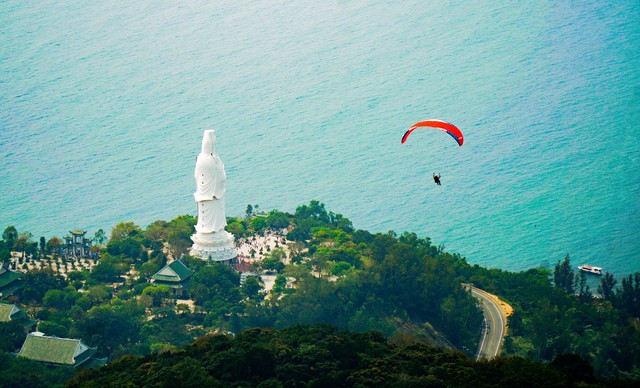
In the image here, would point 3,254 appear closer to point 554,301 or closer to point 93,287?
point 93,287

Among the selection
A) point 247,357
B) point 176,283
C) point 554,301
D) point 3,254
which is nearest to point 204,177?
point 176,283

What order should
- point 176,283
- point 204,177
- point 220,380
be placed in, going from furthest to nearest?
point 204,177, point 176,283, point 220,380

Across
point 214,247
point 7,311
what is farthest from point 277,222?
point 7,311

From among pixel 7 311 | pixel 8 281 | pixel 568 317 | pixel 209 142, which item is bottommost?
pixel 568 317

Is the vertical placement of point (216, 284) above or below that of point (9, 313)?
above

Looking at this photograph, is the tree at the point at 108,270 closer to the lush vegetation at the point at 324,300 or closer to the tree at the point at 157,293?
the lush vegetation at the point at 324,300

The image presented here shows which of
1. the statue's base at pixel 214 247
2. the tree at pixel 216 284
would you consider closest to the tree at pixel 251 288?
the tree at pixel 216 284

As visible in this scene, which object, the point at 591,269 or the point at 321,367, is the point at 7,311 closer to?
the point at 321,367
